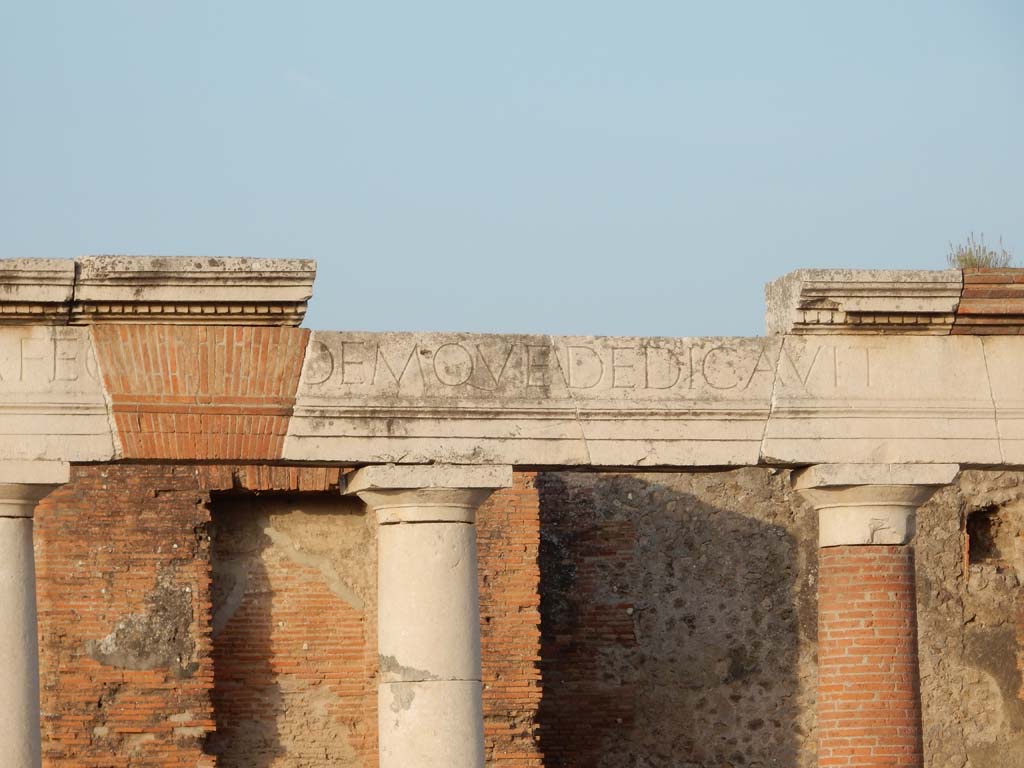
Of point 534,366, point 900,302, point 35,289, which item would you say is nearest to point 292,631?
point 534,366

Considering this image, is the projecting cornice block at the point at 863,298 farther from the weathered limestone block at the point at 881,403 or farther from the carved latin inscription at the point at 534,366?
the carved latin inscription at the point at 534,366

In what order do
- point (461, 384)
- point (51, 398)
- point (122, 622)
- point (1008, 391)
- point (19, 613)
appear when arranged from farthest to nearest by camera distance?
point (122, 622) < point (1008, 391) < point (461, 384) < point (51, 398) < point (19, 613)

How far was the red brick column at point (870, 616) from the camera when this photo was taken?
10.5m

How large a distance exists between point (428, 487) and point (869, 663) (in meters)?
2.72

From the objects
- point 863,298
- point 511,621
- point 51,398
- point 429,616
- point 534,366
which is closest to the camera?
point 51,398

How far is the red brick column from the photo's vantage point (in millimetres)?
10516

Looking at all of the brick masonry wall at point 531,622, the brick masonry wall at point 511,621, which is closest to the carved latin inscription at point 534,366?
the brick masonry wall at point 531,622

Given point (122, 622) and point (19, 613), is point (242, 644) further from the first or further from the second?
point (19, 613)

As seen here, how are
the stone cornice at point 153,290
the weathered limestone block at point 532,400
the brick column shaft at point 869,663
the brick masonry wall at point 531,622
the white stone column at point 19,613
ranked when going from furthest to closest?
the brick masonry wall at point 531,622
the brick column shaft at point 869,663
the weathered limestone block at point 532,400
the stone cornice at point 153,290
the white stone column at point 19,613

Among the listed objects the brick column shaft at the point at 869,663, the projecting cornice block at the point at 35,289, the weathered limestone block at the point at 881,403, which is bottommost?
the brick column shaft at the point at 869,663

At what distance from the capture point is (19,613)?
967 cm

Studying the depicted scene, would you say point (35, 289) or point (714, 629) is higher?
point (35, 289)

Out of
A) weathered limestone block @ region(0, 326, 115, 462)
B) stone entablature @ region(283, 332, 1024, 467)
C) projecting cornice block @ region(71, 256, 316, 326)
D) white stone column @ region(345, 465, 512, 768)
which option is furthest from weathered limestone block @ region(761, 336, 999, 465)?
weathered limestone block @ region(0, 326, 115, 462)

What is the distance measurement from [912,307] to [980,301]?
1.39ft
